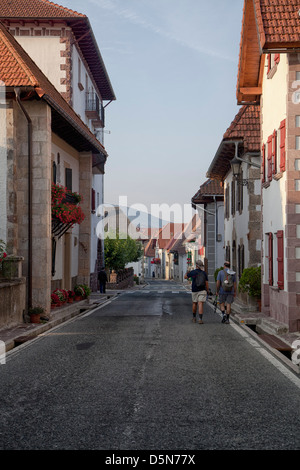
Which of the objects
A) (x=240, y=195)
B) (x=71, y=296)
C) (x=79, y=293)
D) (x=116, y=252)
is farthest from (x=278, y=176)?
(x=116, y=252)

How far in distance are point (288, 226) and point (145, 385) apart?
266 inches

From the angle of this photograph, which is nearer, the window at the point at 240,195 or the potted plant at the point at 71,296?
the potted plant at the point at 71,296

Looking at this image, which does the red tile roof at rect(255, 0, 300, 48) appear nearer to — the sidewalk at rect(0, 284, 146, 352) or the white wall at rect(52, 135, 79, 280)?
the sidewalk at rect(0, 284, 146, 352)

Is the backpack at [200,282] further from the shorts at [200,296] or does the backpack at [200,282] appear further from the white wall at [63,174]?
the white wall at [63,174]

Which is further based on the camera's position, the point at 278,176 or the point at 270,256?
the point at 270,256

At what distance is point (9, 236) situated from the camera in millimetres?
16438

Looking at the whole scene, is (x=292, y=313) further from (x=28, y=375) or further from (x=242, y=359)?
(x=28, y=375)

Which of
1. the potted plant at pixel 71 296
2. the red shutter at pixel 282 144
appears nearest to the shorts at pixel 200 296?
the red shutter at pixel 282 144

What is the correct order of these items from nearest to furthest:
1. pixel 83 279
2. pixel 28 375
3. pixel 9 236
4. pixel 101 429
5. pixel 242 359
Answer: pixel 101 429 < pixel 28 375 < pixel 242 359 < pixel 9 236 < pixel 83 279

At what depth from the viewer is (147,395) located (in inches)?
292

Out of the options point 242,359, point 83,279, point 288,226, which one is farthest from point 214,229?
point 242,359

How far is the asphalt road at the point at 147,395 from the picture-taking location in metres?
5.57

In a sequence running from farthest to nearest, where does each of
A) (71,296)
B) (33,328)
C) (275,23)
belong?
(71,296)
(33,328)
(275,23)

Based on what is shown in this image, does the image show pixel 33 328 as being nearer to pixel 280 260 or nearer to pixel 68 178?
pixel 280 260
